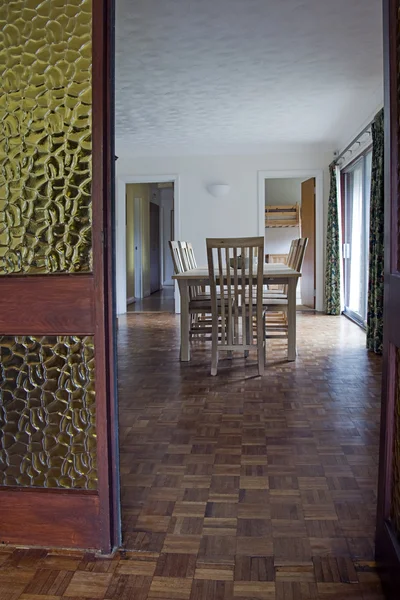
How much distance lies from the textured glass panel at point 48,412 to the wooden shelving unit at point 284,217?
27.8ft

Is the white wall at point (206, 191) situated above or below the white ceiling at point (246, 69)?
below

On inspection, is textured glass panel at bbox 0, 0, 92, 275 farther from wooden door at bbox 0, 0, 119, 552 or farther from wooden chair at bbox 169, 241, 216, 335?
wooden chair at bbox 169, 241, 216, 335

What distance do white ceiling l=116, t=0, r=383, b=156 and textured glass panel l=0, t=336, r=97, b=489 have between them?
8.75 ft

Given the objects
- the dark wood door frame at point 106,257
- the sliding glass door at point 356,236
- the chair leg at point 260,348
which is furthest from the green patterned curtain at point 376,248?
the dark wood door frame at point 106,257

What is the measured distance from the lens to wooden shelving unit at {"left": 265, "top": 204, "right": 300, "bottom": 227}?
32.3ft

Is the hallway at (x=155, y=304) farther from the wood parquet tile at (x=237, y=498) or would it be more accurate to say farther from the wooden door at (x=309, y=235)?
the wood parquet tile at (x=237, y=498)

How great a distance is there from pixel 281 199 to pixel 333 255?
340cm

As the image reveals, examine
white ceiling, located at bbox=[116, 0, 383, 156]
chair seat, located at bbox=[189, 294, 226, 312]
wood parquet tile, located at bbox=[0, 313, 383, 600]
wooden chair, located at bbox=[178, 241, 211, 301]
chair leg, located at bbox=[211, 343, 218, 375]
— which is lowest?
wood parquet tile, located at bbox=[0, 313, 383, 600]

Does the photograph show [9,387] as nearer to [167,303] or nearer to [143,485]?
[143,485]

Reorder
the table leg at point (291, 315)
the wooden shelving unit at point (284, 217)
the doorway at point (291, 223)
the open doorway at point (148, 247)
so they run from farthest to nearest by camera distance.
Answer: the wooden shelving unit at point (284, 217)
the open doorway at point (148, 247)
the doorway at point (291, 223)
the table leg at point (291, 315)

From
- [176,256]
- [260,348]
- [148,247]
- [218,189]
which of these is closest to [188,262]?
[176,256]

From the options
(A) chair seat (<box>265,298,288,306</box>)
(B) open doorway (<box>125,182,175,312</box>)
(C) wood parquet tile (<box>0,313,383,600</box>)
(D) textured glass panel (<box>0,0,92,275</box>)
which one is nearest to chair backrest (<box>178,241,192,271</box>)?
(A) chair seat (<box>265,298,288,306</box>)

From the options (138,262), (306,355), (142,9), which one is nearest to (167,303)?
(138,262)

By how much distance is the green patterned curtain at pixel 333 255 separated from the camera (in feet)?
23.8
